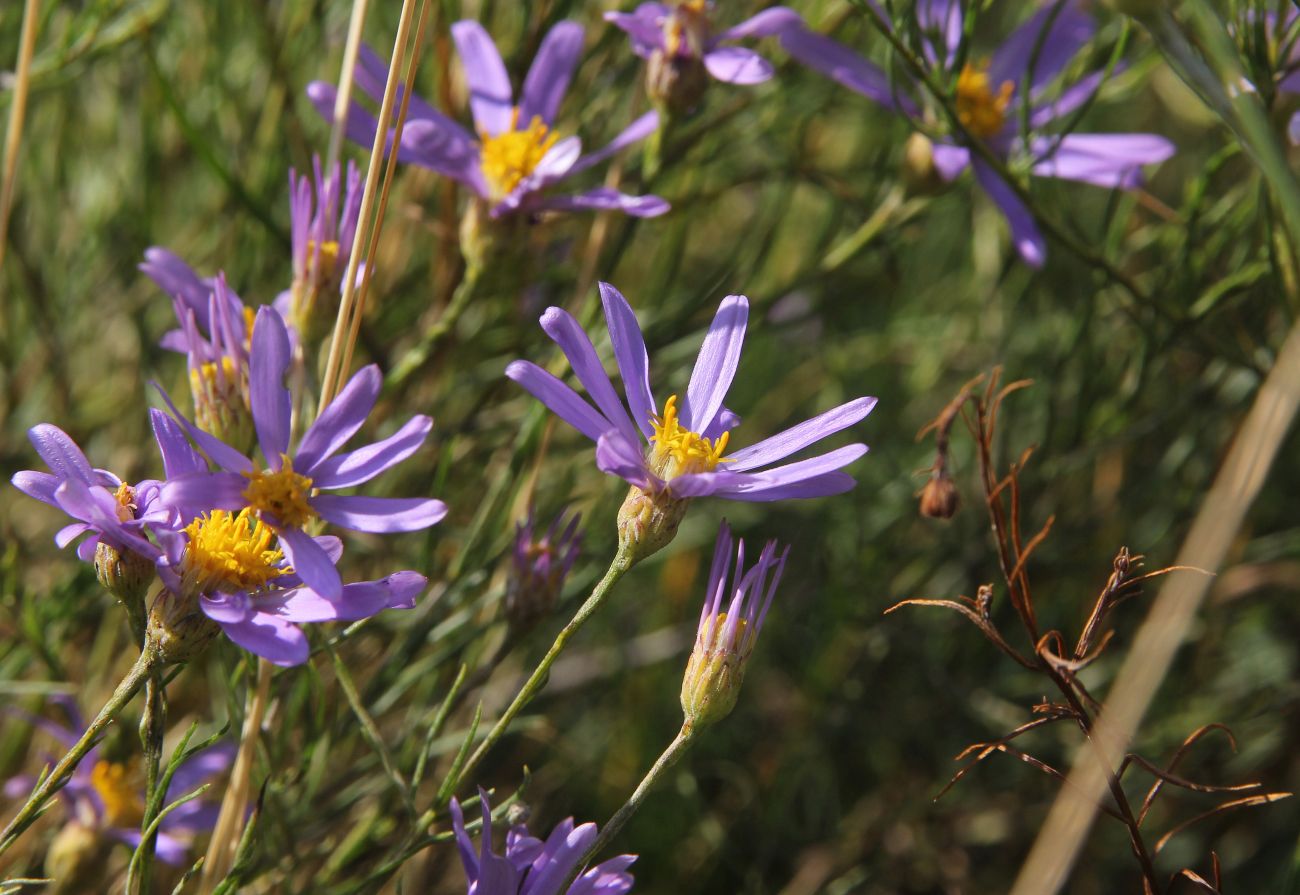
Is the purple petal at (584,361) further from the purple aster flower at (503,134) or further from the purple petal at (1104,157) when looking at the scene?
the purple petal at (1104,157)

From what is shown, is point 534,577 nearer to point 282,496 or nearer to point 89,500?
point 282,496

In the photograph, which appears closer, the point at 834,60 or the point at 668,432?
the point at 668,432

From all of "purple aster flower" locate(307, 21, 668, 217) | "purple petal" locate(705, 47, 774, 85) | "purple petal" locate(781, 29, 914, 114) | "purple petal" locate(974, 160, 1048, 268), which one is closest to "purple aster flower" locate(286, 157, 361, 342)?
"purple aster flower" locate(307, 21, 668, 217)

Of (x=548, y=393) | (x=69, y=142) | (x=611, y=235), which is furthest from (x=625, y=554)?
(x=69, y=142)

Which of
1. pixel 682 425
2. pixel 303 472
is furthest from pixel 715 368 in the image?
pixel 303 472

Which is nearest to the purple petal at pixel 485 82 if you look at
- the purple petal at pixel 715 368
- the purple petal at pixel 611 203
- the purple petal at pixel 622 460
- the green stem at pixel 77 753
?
the purple petal at pixel 611 203
